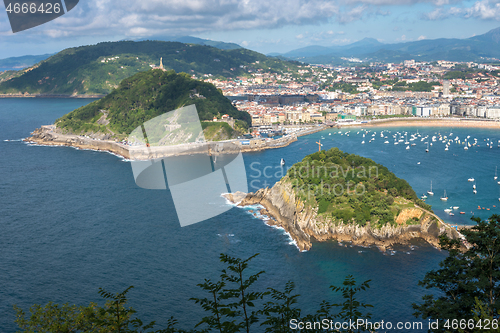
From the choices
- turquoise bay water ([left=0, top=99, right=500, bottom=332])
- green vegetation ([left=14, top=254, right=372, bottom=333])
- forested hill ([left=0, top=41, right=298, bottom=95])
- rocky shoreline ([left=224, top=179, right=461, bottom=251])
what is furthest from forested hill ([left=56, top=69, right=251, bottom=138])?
forested hill ([left=0, top=41, right=298, bottom=95])

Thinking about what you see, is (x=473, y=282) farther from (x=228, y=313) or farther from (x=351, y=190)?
(x=351, y=190)

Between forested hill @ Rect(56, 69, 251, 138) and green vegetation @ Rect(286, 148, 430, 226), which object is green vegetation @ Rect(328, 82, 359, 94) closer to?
forested hill @ Rect(56, 69, 251, 138)

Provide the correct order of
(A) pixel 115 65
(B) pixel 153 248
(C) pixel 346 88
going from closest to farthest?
1. (B) pixel 153 248
2. (C) pixel 346 88
3. (A) pixel 115 65

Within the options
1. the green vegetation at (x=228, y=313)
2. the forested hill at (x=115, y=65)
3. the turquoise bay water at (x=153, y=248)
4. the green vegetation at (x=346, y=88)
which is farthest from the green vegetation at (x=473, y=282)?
the forested hill at (x=115, y=65)

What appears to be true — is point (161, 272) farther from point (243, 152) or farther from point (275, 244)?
point (243, 152)

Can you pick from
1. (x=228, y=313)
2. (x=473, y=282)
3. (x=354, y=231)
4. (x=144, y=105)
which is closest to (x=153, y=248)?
(x=354, y=231)

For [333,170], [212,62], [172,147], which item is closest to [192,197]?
[333,170]
